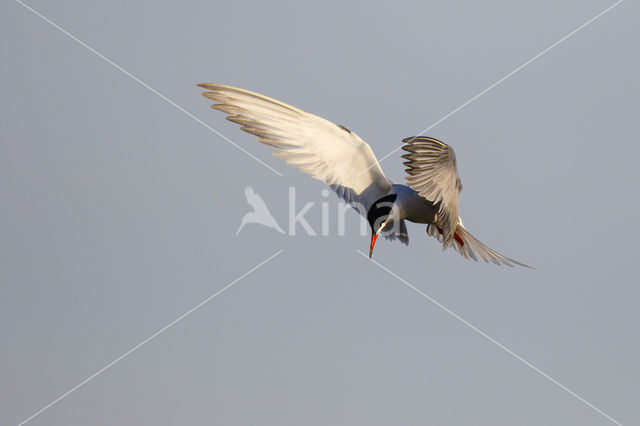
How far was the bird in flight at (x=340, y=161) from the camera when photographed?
1012 cm

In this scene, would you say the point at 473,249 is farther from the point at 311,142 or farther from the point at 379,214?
the point at 311,142

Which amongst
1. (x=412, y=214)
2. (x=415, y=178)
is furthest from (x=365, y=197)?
(x=415, y=178)

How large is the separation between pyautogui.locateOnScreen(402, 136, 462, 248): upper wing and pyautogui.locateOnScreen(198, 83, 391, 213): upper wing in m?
1.91

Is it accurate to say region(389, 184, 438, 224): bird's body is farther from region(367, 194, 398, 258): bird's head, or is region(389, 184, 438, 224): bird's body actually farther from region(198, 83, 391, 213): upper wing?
region(198, 83, 391, 213): upper wing

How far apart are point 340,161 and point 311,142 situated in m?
0.49

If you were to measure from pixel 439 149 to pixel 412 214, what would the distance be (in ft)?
7.67

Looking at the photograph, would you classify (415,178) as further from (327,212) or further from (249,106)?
(327,212)

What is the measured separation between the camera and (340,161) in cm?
1097

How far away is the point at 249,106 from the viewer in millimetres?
10195

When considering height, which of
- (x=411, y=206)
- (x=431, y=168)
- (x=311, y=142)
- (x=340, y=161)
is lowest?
(x=411, y=206)

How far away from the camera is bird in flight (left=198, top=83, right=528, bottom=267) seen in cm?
1012

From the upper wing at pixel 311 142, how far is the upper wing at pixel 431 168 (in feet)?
6.28

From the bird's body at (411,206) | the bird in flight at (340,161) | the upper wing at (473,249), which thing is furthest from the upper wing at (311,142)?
the upper wing at (473,249)

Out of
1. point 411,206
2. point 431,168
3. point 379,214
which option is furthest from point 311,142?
point 431,168
